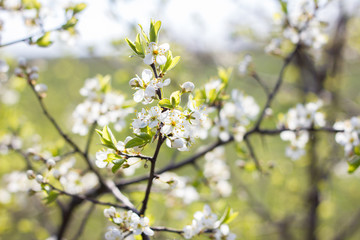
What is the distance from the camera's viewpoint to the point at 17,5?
6.15 ft

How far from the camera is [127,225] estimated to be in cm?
128

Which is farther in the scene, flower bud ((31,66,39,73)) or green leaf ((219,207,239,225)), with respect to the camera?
flower bud ((31,66,39,73))

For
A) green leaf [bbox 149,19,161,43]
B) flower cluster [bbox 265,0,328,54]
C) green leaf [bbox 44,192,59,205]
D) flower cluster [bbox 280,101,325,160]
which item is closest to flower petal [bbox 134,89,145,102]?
green leaf [bbox 149,19,161,43]

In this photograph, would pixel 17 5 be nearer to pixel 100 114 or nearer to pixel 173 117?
pixel 100 114

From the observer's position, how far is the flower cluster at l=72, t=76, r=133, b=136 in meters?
1.94

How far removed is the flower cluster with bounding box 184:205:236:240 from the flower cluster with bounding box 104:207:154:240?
0.21 meters

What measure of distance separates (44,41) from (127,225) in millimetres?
1194

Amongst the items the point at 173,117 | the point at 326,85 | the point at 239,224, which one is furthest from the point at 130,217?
the point at 326,85

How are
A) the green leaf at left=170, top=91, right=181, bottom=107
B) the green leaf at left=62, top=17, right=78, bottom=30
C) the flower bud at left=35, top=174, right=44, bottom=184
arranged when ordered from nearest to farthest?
the green leaf at left=170, top=91, right=181, bottom=107, the flower bud at left=35, top=174, right=44, bottom=184, the green leaf at left=62, top=17, right=78, bottom=30

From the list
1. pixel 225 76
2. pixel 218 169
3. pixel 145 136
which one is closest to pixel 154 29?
pixel 145 136

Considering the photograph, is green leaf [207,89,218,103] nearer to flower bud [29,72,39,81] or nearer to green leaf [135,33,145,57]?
green leaf [135,33,145,57]

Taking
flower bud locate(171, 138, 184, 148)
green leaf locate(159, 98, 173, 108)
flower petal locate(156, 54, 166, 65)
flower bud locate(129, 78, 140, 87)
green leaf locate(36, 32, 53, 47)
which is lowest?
flower bud locate(171, 138, 184, 148)

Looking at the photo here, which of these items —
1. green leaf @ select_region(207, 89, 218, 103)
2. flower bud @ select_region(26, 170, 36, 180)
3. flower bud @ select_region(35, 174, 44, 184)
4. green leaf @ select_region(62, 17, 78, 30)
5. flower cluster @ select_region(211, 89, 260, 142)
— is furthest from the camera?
flower cluster @ select_region(211, 89, 260, 142)

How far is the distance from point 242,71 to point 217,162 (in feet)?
2.69
